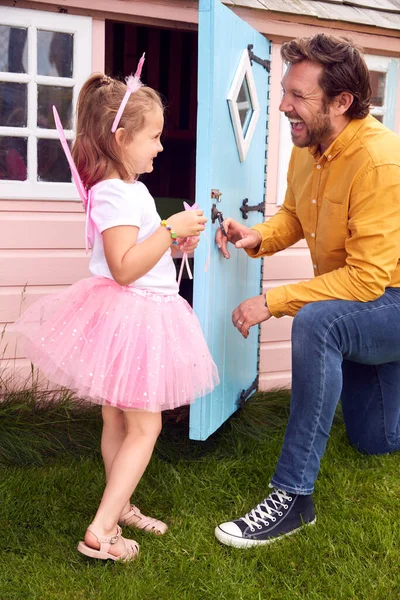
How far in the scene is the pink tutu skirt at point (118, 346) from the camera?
2.47m

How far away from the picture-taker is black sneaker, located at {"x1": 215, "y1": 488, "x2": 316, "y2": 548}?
108 inches

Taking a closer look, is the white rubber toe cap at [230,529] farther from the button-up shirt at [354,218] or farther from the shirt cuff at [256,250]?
the shirt cuff at [256,250]

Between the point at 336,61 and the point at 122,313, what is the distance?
1.38m

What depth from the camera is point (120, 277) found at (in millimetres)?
2414

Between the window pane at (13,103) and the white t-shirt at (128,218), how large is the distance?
1.59m

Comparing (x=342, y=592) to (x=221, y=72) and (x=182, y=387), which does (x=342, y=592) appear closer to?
(x=182, y=387)

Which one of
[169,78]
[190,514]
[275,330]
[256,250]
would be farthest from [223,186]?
[169,78]

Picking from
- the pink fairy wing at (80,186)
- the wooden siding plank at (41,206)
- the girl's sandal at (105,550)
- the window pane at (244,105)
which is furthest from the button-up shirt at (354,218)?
the wooden siding plank at (41,206)

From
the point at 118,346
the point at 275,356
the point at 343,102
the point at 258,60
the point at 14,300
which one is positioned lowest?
the point at 275,356

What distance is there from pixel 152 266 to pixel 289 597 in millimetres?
1197

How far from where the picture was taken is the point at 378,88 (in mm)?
4758

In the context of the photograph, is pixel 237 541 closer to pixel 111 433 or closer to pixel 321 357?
pixel 111 433

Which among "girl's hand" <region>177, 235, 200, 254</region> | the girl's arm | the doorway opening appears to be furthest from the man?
the doorway opening

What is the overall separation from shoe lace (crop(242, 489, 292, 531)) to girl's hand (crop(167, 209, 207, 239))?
3.59ft
